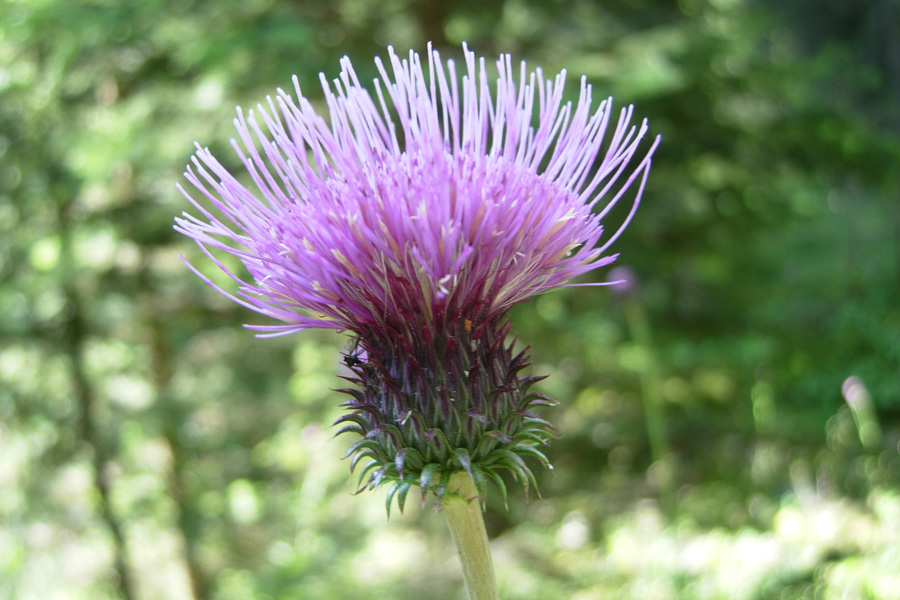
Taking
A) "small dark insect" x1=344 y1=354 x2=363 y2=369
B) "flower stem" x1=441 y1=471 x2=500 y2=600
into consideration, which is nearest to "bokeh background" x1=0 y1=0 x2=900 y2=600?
"small dark insect" x1=344 y1=354 x2=363 y2=369

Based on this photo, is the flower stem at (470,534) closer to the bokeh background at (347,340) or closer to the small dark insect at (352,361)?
the small dark insect at (352,361)

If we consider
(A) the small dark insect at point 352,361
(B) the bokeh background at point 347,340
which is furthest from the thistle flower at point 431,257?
(B) the bokeh background at point 347,340

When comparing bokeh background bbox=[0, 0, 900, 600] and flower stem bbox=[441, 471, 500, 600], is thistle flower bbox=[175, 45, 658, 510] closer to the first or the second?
flower stem bbox=[441, 471, 500, 600]

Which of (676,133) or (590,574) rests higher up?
(676,133)

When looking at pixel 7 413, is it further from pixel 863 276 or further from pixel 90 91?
pixel 863 276

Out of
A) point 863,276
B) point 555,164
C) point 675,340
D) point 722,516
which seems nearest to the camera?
point 555,164

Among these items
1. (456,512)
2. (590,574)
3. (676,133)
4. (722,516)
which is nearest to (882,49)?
(676,133)

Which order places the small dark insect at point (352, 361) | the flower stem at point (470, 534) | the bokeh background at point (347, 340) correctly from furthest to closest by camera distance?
the bokeh background at point (347, 340) → the small dark insect at point (352, 361) → the flower stem at point (470, 534)
